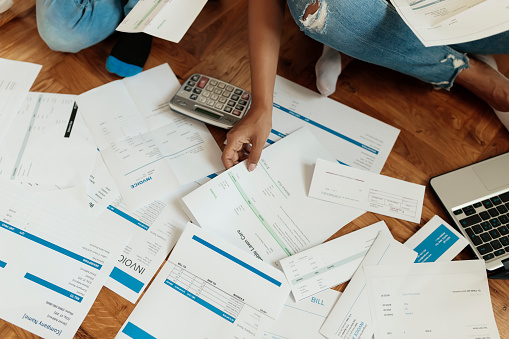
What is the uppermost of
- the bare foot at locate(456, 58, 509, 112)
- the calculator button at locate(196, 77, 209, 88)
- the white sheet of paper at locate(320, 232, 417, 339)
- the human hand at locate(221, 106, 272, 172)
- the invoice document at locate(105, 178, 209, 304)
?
the calculator button at locate(196, 77, 209, 88)

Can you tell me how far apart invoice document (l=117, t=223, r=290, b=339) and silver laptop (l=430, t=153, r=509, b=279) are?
1.12 feet

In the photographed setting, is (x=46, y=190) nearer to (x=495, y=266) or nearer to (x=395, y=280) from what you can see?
(x=395, y=280)

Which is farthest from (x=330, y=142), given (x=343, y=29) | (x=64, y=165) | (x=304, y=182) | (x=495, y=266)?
(x=64, y=165)

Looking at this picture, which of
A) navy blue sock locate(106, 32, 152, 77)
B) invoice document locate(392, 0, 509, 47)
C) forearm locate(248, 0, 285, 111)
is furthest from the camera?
navy blue sock locate(106, 32, 152, 77)

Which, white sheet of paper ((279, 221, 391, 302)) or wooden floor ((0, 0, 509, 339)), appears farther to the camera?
wooden floor ((0, 0, 509, 339))

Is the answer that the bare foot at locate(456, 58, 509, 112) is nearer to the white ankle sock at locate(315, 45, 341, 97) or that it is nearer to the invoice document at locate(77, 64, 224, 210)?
the white ankle sock at locate(315, 45, 341, 97)

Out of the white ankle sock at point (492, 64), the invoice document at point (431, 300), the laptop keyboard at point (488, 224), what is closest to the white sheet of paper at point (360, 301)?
the invoice document at point (431, 300)

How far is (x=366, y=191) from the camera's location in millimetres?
743

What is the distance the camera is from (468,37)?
0.61 meters

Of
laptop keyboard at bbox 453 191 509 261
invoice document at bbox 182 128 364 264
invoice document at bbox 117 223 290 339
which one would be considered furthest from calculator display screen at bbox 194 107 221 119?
laptop keyboard at bbox 453 191 509 261

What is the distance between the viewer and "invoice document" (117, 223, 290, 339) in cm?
64

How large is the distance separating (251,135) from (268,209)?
5.3 inches

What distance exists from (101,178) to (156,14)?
0.31 meters

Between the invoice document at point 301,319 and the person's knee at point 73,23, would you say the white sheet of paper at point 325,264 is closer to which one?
the invoice document at point 301,319
